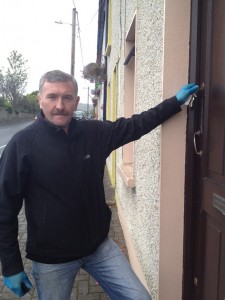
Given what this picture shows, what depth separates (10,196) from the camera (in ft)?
6.81

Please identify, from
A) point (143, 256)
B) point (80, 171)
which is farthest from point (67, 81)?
point (143, 256)

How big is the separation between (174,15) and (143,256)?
2100mm

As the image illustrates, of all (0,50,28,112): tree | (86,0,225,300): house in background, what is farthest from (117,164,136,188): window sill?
(0,50,28,112): tree

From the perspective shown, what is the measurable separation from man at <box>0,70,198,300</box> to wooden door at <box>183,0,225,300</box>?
180 mm

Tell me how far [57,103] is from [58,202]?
642 mm

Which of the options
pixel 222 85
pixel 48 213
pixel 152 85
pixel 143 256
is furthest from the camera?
pixel 143 256

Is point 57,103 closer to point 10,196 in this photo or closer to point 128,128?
point 128,128

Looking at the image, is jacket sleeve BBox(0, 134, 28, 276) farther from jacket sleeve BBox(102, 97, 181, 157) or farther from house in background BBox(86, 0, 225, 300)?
house in background BBox(86, 0, 225, 300)

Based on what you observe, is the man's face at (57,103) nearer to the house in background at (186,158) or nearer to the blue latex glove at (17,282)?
the house in background at (186,158)

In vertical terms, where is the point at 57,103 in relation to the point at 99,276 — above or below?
above

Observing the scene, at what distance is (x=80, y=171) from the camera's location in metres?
2.16

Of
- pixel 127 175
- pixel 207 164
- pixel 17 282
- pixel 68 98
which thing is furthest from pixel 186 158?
pixel 127 175

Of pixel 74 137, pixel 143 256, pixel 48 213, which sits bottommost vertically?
pixel 143 256

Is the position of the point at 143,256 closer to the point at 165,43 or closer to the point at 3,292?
the point at 3,292
